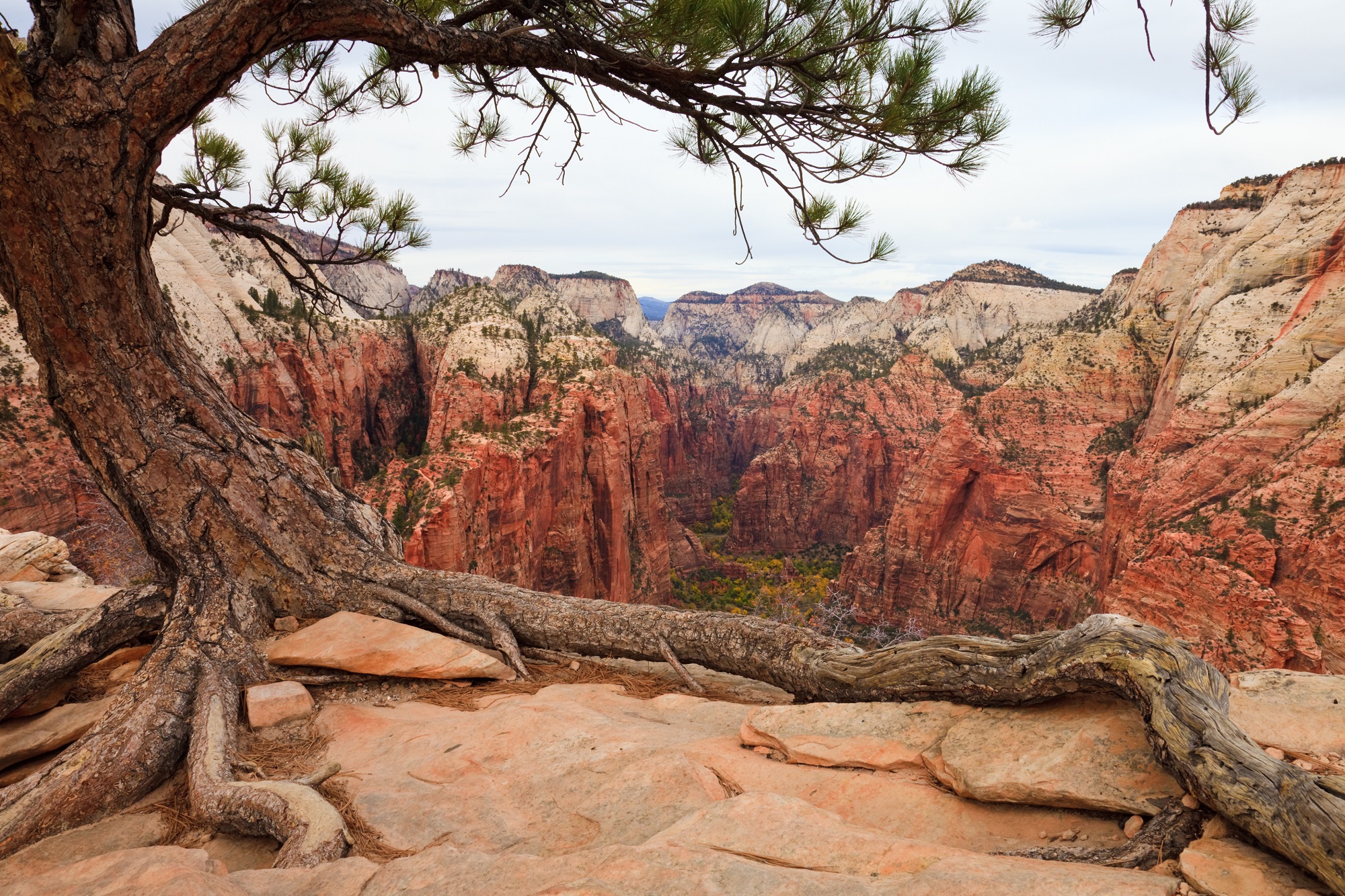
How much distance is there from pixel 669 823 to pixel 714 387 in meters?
95.4

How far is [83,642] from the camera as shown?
4988 mm

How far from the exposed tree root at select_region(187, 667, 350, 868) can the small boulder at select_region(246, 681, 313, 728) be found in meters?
0.22

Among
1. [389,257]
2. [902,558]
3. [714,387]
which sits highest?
[714,387]

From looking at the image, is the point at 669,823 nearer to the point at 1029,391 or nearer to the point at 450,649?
the point at 450,649

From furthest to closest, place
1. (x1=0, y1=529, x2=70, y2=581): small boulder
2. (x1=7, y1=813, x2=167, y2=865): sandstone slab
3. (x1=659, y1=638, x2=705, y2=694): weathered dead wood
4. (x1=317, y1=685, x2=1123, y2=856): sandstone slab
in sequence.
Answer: (x1=0, y1=529, x2=70, y2=581): small boulder < (x1=659, y1=638, x2=705, y2=694): weathered dead wood < (x1=7, y1=813, x2=167, y2=865): sandstone slab < (x1=317, y1=685, x2=1123, y2=856): sandstone slab

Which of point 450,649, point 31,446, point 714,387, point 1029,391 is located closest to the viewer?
point 450,649

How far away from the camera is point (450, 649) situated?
18.1 ft

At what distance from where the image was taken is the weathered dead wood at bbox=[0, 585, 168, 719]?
4.70 meters

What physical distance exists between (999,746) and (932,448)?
44751mm

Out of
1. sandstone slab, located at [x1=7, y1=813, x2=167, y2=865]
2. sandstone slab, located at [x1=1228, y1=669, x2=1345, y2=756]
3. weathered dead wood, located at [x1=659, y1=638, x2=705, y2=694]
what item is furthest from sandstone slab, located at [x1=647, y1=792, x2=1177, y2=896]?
sandstone slab, located at [x1=7, y1=813, x2=167, y2=865]

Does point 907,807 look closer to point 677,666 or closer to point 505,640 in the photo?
point 677,666

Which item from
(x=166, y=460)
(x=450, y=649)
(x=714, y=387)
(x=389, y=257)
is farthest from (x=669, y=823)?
(x=714, y=387)

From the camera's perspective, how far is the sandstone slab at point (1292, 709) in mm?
3855

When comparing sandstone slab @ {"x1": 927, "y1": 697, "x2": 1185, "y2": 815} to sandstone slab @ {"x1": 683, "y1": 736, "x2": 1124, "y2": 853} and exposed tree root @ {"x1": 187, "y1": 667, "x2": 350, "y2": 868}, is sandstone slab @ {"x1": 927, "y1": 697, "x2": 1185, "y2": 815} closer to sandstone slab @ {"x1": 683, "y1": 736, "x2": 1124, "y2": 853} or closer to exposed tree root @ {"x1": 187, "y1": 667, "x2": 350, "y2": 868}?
sandstone slab @ {"x1": 683, "y1": 736, "x2": 1124, "y2": 853}
